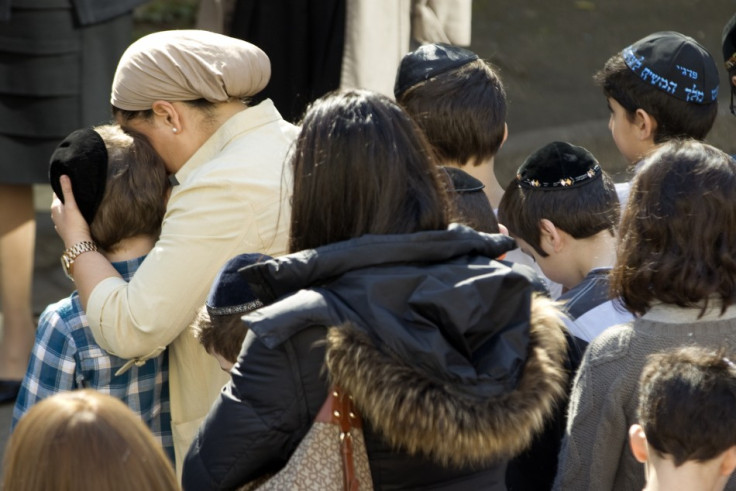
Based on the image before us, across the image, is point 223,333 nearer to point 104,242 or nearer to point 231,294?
point 231,294

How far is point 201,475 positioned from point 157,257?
71 cm

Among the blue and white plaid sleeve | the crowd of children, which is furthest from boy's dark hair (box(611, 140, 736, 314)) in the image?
the blue and white plaid sleeve

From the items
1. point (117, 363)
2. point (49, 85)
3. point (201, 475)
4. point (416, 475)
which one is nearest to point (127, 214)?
point (117, 363)

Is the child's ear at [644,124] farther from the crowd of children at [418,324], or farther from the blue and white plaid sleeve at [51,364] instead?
the blue and white plaid sleeve at [51,364]

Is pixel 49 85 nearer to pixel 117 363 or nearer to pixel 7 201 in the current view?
pixel 7 201

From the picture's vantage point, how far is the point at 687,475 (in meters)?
2.08

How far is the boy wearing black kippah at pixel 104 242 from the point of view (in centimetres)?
269

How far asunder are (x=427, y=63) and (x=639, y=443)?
156cm

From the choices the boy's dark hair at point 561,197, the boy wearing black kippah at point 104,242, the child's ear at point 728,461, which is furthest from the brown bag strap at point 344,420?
the boy's dark hair at point 561,197

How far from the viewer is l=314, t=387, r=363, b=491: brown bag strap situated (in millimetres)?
1877

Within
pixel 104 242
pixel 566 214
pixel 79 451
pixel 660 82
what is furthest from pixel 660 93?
pixel 79 451

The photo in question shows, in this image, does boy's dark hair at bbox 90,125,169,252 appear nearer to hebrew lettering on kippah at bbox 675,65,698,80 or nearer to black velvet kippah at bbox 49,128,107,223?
black velvet kippah at bbox 49,128,107,223

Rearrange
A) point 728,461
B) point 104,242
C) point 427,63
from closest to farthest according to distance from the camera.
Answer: point 728,461
point 104,242
point 427,63

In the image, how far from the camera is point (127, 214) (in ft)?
8.91
